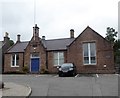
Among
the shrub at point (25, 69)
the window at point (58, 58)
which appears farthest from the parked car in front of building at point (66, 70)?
the shrub at point (25, 69)

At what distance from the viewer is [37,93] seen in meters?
14.8

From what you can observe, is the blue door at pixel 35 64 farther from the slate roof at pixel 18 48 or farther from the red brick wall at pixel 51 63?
the slate roof at pixel 18 48

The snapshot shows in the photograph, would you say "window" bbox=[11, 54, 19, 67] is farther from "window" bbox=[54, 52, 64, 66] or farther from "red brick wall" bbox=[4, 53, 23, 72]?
"window" bbox=[54, 52, 64, 66]

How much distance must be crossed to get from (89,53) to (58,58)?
4.62 m

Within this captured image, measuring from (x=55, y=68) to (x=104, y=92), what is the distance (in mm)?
20223

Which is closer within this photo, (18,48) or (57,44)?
(57,44)

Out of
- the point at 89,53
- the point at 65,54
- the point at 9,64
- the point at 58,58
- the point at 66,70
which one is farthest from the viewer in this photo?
the point at 9,64

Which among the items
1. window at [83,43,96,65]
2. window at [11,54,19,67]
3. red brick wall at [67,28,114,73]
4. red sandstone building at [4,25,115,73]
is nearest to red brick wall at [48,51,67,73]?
red sandstone building at [4,25,115,73]

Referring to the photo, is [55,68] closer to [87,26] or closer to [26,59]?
[26,59]

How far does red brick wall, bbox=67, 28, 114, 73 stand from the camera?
105 feet

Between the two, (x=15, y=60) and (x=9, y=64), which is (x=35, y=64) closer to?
(x=15, y=60)

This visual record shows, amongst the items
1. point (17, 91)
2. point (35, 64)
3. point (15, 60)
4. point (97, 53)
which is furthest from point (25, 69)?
point (17, 91)

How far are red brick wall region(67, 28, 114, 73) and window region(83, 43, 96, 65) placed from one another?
17.0 inches

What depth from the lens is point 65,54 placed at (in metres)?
34.4
